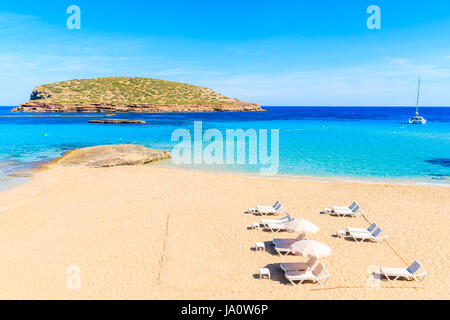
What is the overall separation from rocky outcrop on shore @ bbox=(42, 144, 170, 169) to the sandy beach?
638cm

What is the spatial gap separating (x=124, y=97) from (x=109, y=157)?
104393 millimetres

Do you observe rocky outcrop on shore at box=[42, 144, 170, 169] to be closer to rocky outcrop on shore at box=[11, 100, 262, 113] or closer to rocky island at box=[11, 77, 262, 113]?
rocky outcrop on shore at box=[11, 100, 262, 113]

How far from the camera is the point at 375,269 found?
937 centimetres

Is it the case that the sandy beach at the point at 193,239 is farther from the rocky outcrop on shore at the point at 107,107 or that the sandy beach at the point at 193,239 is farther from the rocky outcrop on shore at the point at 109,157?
the rocky outcrop on shore at the point at 107,107

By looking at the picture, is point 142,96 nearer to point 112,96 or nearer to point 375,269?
point 112,96

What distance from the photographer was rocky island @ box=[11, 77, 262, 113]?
363ft

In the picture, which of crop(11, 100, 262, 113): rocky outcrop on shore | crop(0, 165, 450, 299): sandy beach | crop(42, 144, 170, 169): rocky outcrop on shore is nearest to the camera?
crop(0, 165, 450, 299): sandy beach

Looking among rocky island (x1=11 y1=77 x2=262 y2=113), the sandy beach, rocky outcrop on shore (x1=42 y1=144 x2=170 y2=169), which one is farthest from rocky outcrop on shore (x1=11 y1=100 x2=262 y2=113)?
the sandy beach

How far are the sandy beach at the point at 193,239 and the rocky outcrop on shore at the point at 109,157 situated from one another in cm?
638

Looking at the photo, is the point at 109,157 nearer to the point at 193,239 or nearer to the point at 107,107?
the point at 193,239

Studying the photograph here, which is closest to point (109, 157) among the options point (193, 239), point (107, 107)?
point (193, 239)

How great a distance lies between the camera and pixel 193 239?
1142 cm
